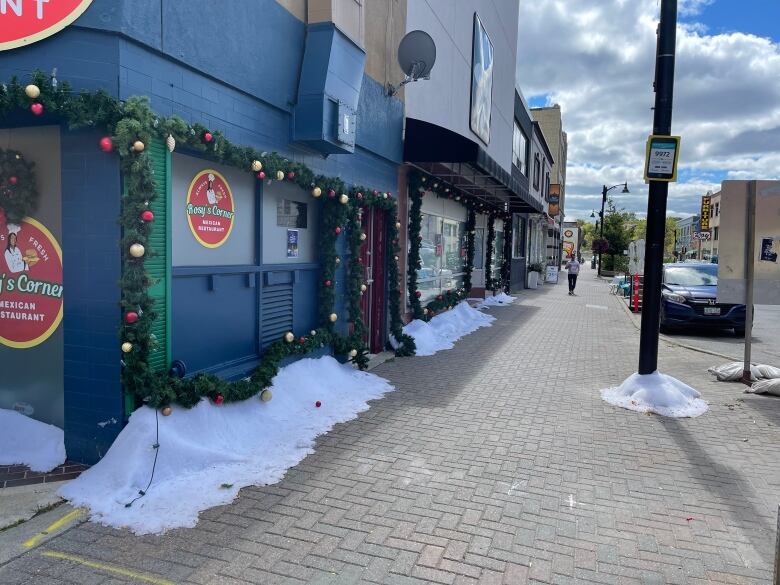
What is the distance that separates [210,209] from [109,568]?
3104mm

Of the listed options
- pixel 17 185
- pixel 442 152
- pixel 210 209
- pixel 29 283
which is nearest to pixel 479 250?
pixel 442 152

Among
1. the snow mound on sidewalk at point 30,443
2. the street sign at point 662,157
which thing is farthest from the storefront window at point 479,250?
the snow mound on sidewalk at point 30,443

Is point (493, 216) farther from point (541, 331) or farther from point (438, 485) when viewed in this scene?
point (438, 485)

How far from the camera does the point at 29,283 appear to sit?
4688 millimetres

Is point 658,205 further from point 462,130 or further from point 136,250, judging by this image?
point 462,130

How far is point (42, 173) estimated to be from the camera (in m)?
4.55

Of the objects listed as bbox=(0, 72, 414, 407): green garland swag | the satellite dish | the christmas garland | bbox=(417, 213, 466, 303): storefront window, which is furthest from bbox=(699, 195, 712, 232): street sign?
bbox=(0, 72, 414, 407): green garland swag

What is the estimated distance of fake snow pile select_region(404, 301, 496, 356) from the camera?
10.4 metres

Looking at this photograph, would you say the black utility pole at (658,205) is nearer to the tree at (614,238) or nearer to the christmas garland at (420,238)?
the christmas garland at (420,238)

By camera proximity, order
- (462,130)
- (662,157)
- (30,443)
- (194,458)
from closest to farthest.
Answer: (194,458) < (30,443) < (662,157) < (462,130)

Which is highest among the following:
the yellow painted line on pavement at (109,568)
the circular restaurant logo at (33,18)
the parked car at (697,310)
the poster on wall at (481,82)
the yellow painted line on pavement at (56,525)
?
the poster on wall at (481,82)

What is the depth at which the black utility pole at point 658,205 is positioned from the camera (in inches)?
277

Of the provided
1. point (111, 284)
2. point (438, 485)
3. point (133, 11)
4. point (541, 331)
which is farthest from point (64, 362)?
point (541, 331)

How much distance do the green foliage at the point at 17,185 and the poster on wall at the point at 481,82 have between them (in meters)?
10.7
